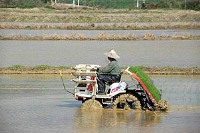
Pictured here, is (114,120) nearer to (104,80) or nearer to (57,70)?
(104,80)

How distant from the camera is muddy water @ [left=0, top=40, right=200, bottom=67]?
22.4 m

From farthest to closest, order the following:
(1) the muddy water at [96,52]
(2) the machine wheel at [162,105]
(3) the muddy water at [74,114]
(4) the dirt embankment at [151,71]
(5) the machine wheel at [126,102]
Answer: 1. (1) the muddy water at [96,52]
2. (4) the dirt embankment at [151,71]
3. (5) the machine wheel at [126,102]
4. (2) the machine wheel at [162,105]
5. (3) the muddy water at [74,114]

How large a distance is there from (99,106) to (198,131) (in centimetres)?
249

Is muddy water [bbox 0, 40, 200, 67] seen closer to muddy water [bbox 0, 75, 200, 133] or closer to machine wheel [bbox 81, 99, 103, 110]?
muddy water [bbox 0, 75, 200, 133]

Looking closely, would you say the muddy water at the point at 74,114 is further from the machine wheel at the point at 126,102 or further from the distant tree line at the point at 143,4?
the distant tree line at the point at 143,4

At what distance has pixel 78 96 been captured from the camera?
13.4 m

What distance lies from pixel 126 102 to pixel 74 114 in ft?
3.42

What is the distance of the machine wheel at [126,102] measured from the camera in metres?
13.1

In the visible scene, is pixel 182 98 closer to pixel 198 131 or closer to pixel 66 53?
pixel 198 131

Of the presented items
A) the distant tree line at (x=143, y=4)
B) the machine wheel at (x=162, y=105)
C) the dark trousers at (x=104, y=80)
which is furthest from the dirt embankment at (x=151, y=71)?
the distant tree line at (x=143, y=4)

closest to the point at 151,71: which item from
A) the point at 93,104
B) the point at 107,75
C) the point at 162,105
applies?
the point at 107,75

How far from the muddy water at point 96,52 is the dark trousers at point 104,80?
8.23 m

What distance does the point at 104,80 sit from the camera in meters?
13.4

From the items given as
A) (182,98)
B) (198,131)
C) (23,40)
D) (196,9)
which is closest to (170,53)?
(23,40)
